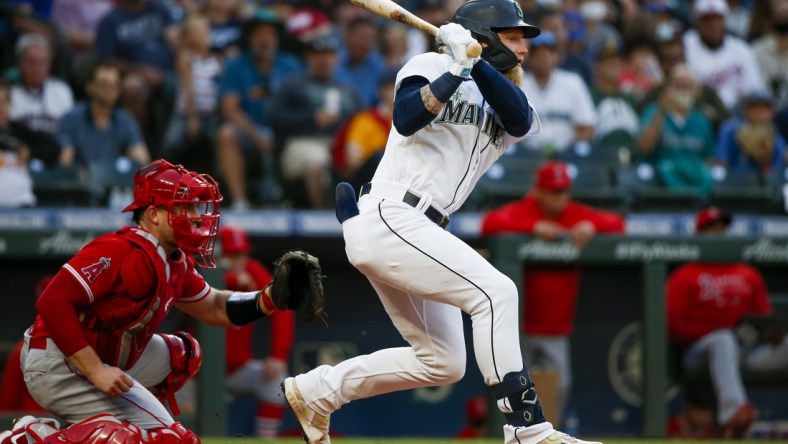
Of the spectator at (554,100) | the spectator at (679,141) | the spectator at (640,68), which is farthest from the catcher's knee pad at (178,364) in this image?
the spectator at (640,68)

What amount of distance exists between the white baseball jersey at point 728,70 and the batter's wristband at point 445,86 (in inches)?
284

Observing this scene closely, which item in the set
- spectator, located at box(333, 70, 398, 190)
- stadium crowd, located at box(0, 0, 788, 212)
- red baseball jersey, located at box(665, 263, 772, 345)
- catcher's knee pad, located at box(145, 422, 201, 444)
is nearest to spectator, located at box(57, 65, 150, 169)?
stadium crowd, located at box(0, 0, 788, 212)

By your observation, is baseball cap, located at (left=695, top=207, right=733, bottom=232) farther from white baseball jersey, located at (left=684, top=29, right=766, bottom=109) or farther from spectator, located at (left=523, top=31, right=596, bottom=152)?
white baseball jersey, located at (left=684, top=29, right=766, bottom=109)

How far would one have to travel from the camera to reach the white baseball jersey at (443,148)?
4164 mm

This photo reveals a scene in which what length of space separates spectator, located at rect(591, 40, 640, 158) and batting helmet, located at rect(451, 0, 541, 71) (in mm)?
4627

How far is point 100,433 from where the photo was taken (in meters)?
3.76

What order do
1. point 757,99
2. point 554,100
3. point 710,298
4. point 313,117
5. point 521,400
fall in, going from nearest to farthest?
point 521,400 → point 710,298 → point 313,117 → point 554,100 → point 757,99

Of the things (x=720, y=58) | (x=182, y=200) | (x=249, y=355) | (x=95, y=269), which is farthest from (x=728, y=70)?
(x=95, y=269)

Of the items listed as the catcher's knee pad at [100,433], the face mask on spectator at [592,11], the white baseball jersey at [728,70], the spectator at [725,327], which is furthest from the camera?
the face mask on spectator at [592,11]

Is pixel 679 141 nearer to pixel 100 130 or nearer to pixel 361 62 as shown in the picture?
pixel 361 62

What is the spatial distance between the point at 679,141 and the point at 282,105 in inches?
115

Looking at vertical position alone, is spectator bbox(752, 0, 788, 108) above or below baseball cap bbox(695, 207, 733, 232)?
above

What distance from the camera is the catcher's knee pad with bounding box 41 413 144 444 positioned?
374 cm

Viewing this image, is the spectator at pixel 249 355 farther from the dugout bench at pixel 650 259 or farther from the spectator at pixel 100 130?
the spectator at pixel 100 130
